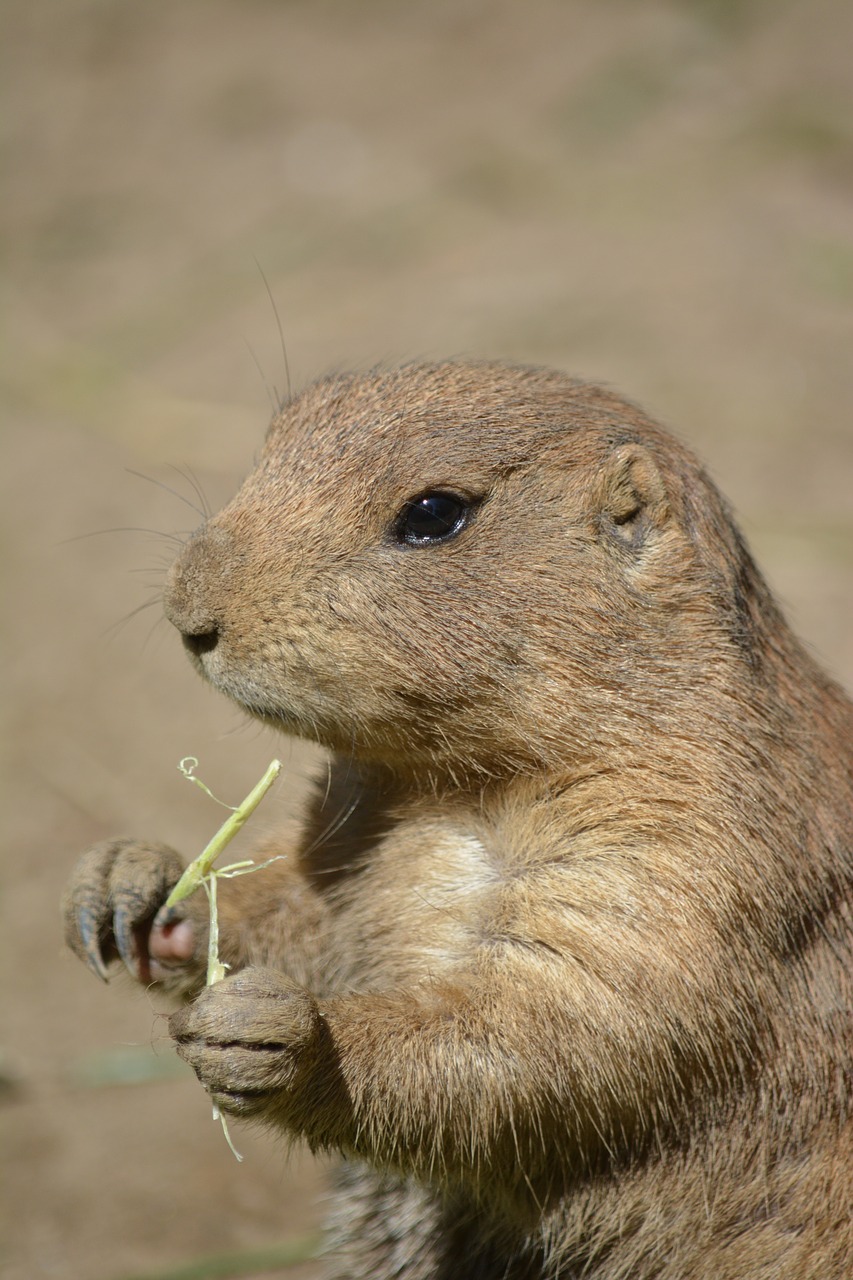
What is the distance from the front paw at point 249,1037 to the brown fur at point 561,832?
41 mm

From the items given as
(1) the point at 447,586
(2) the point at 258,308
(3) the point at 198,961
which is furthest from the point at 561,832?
(2) the point at 258,308

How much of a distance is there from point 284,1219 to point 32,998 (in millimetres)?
1621

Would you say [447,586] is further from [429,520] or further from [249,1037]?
[249,1037]

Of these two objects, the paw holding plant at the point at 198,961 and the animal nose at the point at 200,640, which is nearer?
the paw holding plant at the point at 198,961

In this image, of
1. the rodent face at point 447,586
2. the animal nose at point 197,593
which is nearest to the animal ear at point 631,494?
the rodent face at point 447,586

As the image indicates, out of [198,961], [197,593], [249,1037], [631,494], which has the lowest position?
[249,1037]

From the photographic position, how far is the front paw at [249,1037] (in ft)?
10.2

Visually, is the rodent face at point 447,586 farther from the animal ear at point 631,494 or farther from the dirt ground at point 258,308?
the dirt ground at point 258,308

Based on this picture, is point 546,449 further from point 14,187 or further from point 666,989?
point 14,187

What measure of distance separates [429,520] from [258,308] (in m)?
8.82

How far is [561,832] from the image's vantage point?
11.8ft

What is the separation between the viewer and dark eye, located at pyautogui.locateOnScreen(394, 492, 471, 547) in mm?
3686

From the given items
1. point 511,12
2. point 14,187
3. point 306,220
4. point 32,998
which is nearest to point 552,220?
point 306,220

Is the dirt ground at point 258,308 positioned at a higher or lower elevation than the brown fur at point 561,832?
higher
